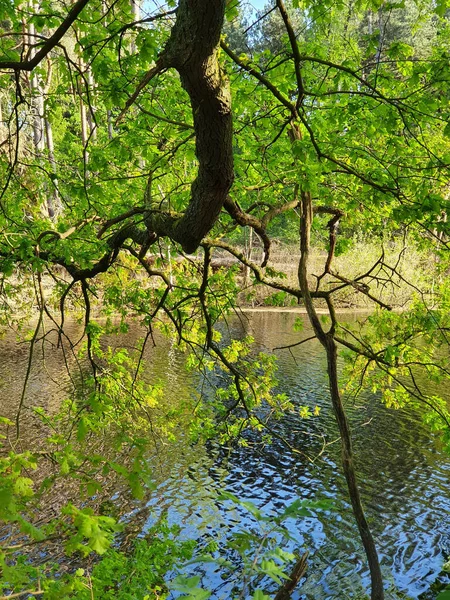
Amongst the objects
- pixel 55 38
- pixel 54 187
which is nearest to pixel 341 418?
pixel 55 38

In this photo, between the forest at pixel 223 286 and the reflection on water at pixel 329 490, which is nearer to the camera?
the forest at pixel 223 286

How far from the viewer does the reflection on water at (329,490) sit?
6.97 m

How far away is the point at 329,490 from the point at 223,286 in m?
4.81

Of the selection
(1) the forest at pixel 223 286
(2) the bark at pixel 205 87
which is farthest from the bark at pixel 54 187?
(2) the bark at pixel 205 87

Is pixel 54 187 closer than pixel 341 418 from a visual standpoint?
No

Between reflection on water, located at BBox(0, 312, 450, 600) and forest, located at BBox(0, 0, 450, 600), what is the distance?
0.05 m

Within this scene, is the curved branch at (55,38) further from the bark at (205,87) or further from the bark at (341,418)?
the bark at (341,418)

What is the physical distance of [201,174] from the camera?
8.31ft

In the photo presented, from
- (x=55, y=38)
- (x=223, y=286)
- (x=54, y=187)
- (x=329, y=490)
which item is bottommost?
(x=329, y=490)

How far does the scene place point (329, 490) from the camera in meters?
9.16

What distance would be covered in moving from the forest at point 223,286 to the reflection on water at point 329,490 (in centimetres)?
5

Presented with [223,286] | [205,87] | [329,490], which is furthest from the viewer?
[329,490]

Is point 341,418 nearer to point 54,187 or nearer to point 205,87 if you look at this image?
point 205,87

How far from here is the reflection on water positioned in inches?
275
